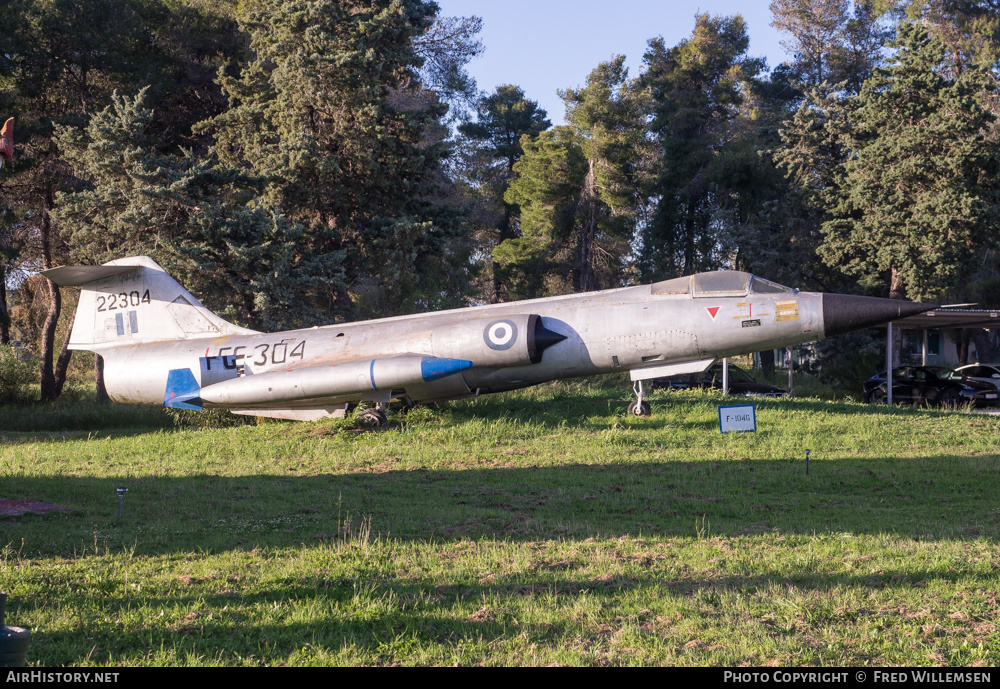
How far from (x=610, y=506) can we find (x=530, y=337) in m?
5.37

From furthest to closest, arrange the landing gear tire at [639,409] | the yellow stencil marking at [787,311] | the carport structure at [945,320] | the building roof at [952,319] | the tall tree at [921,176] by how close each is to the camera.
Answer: the tall tree at [921,176] < the building roof at [952,319] < the carport structure at [945,320] < the landing gear tire at [639,409] < the yellow stencil marking at [787,311]

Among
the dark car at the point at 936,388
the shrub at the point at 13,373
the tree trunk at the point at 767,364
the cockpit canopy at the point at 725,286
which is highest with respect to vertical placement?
the cockpit canopy at the point at 725,286

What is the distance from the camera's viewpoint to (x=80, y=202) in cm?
→ 2478

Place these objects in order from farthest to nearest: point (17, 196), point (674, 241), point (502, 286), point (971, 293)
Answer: point (502, 286), point (674, 241), point (971, 293), point (17, 196)

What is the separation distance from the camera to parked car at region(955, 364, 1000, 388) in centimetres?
2636

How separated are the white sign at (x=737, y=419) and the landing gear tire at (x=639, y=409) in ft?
8.47

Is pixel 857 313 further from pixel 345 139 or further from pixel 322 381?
pixel 345 139

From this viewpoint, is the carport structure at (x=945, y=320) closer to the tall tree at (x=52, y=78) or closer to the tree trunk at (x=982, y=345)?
the tree trunk at (x=982, y=345)

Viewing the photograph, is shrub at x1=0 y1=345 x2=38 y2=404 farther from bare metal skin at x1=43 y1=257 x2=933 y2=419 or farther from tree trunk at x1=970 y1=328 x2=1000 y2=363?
tree trunk at x1=970 y1=328 x2=1000 y2=363

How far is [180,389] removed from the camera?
57.2 feet

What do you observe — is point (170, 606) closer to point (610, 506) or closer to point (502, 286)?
point (610, 506)

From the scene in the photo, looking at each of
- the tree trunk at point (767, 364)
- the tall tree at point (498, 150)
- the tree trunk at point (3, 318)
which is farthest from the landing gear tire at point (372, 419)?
the tall tree at point (498, 150)

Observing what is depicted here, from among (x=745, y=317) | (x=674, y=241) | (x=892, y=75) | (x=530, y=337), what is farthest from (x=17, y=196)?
(x=892, y=75)

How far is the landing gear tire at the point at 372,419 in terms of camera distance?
54.9 ft
